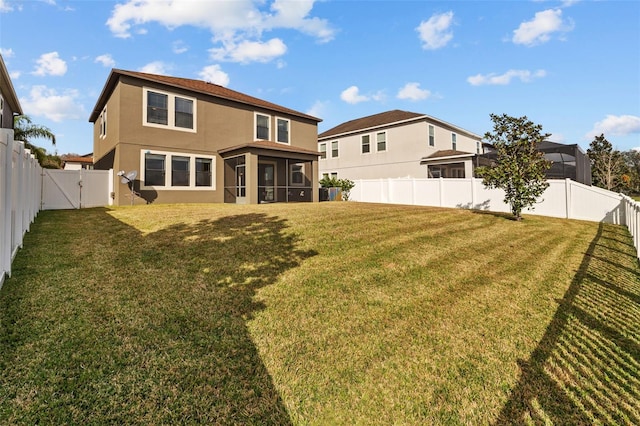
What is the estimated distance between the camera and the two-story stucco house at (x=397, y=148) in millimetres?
23328

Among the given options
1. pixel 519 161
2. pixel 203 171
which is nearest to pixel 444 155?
pixel 519 161

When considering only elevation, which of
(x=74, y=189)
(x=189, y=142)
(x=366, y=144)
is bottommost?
(x=74, y=189)

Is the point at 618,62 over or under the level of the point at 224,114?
over

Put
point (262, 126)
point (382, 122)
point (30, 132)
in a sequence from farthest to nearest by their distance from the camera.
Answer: point (382, 122) → point (30, 132) → point (262, 126)

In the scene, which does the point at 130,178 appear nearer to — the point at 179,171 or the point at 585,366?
the point at 179,171

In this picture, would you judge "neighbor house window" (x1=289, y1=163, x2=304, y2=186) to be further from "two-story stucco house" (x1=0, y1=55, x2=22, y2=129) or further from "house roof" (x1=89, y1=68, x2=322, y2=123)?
"two-story stucco house" (x1=0, y1=55, x2=22, y2=129)

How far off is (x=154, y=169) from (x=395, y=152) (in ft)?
58.5

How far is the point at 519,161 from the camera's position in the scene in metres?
12.5

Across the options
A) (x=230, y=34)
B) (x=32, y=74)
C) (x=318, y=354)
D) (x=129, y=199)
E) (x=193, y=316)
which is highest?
(x=230, y=34)

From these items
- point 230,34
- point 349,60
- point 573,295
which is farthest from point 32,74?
point 573,295

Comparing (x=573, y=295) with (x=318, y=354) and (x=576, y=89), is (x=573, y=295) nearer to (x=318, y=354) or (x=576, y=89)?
(x=318, y=354)

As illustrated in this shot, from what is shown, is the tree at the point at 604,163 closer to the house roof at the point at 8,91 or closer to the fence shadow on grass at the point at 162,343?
the fence shadow on grass at the point at 162,343

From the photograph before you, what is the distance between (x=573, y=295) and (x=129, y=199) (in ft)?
52.2

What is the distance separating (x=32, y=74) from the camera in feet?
48.6
